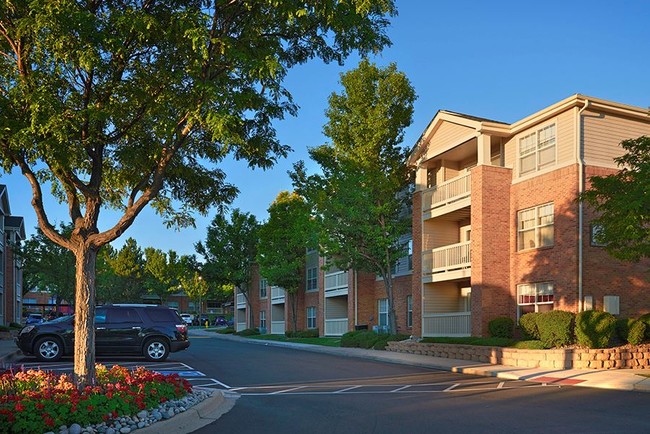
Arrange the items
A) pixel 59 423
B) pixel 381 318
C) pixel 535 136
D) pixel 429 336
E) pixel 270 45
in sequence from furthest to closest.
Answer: pixel 381 318 < pixel 429 336 < pixel 535 136 < pixel 270 45 < pixel 59 423

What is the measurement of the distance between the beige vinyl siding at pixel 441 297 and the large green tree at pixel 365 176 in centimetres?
162

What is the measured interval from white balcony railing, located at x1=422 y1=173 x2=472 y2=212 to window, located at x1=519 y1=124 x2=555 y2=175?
7.63 ft

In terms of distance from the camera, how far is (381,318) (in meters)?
36.4

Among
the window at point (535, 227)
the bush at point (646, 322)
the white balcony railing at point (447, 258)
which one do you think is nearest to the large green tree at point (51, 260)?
the white balcony railing at point (447, 258)

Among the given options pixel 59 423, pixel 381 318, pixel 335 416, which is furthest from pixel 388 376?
pixel 381 318

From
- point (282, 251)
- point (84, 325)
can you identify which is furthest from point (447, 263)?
point (84, 325)

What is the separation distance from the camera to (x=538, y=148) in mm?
24547

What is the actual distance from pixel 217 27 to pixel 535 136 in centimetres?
1680

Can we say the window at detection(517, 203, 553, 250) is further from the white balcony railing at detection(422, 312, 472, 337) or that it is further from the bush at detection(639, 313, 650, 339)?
the bush at detection(639, 313, 650, 339)

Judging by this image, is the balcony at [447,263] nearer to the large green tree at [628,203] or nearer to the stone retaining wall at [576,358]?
the stone retaining wall at [576,358]

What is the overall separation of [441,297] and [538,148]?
8.61 metres

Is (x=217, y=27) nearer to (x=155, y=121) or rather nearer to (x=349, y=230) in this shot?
(x=155, y=121)

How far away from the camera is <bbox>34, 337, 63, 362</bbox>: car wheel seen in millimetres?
A: 20906

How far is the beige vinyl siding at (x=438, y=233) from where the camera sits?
3011cm
